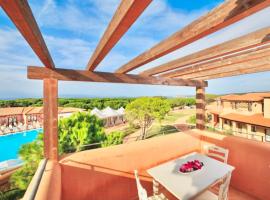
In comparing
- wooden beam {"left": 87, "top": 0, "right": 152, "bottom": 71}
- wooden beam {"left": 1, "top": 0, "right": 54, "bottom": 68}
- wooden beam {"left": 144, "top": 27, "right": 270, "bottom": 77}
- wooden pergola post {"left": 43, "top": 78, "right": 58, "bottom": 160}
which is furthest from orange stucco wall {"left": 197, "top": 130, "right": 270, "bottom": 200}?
wooden beam {"left": 1, "top": 0, "right": 54, "bottom": 68}

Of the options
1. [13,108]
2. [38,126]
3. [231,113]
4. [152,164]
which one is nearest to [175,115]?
[231,113]

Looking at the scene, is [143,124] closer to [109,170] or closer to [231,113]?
[231,113]

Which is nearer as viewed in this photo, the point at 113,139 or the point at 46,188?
the point at 46,188

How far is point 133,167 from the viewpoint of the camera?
2768 millimetres

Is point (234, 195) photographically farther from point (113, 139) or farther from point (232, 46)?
point (113, 139)

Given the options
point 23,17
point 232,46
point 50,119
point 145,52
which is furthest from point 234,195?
point 23,17

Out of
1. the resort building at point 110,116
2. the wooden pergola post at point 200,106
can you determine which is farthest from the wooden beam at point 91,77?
the resort building at point 110,116

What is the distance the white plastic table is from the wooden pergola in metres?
1.53

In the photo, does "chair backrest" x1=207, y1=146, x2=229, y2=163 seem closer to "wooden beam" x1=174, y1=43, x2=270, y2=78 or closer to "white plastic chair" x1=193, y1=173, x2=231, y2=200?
"white plastic chair" x1=193, y1=173, x2=231, y2=200

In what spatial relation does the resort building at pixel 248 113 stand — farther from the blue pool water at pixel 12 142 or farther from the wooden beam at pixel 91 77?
the blue pool water at pixel 12 142

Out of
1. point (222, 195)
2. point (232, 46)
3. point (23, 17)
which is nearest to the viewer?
point (23, 17)

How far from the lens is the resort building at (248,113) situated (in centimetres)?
1089

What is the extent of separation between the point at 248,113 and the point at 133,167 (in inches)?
564

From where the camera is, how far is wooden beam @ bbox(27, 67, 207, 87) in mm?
2211
